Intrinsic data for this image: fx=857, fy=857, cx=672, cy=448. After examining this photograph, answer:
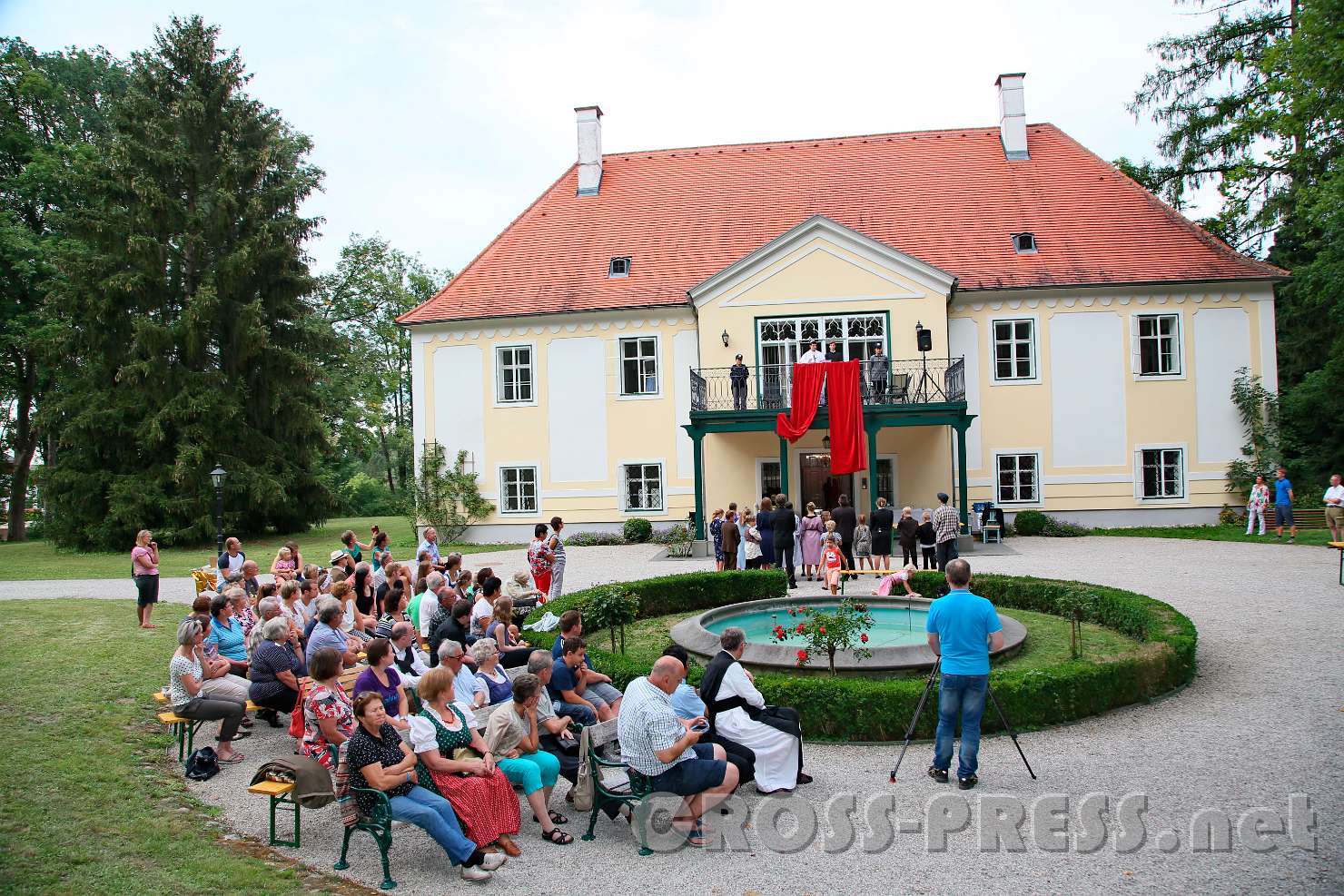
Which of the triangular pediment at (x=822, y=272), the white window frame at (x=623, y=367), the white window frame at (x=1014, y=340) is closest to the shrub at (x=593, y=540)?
the white window frame at (x=623, y=367)

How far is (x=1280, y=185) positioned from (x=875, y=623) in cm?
2491

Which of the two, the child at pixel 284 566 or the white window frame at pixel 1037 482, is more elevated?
the white window frame at pixel 1037 482

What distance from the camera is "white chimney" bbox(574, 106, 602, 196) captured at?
28984 millimetres

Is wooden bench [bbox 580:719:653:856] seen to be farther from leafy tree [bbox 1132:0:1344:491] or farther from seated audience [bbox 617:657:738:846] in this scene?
leafy tree [bbox 1132:0:1344:491]

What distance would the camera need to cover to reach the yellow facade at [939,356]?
2319 cm

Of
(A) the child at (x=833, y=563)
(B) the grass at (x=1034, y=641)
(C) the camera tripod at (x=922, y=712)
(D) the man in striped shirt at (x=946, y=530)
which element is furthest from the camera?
(D) the man in striped shirt at (x=946, y=530)

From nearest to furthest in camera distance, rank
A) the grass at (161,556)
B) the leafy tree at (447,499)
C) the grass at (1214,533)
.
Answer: the grass at (1214,533) → the grass at (161,556) → the leafy tree at (447,499)

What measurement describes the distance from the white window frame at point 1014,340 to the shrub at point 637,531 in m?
10.4

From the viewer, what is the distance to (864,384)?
866 inches

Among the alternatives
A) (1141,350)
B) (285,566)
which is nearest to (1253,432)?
(1141,350)

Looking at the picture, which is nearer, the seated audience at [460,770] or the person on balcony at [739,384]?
the seated audience at [460,770]

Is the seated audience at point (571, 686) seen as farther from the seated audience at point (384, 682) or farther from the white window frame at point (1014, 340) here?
the white window frame at point (1014, 340)

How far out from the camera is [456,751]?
5.60 m

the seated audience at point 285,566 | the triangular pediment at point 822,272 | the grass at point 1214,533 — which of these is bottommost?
the grass at point 1214,533
